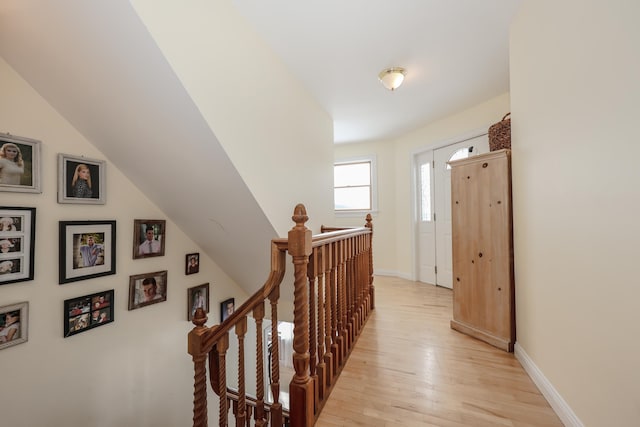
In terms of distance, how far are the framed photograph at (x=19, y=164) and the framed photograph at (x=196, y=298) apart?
151 cm

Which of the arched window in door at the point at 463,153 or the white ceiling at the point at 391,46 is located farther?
the arched window in door at the point at 463,153

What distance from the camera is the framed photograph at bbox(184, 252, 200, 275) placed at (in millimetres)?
2781

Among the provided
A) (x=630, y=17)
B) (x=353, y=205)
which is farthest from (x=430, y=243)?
(x=630, y=17)

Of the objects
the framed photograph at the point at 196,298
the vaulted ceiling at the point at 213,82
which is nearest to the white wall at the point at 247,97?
the vaulted ceiling at the point at 213,82

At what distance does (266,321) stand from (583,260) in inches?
145

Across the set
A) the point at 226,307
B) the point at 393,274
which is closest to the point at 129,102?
the point at 226,307

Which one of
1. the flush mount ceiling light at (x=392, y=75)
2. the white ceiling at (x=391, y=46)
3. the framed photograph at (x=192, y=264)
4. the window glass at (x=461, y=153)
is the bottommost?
the framed photograph at (x=192, y=264)

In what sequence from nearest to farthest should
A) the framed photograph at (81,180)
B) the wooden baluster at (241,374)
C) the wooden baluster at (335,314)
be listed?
the wooden baluster at (241,374)
the wooden baluster at (335,314)
the framed photograph at (81,180)

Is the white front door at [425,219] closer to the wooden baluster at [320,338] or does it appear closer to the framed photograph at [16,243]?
the wooden baluster at [320,338]

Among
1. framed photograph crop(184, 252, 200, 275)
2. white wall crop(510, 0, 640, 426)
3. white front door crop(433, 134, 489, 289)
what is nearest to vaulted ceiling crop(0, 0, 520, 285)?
framed photograph crop(184, 252, 200, 275)

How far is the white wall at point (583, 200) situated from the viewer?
3.23 feet

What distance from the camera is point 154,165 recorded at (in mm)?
2066

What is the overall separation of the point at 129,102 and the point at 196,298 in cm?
198

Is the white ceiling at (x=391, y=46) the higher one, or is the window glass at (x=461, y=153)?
the white ceiling at (x=391, y=46)
